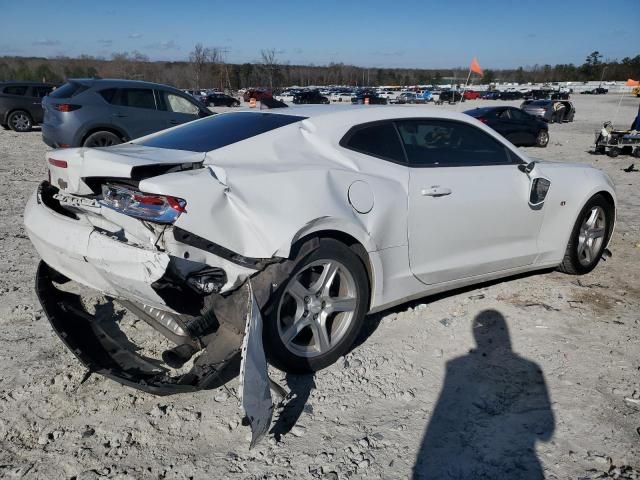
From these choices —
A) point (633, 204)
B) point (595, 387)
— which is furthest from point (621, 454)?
point (633, 204)

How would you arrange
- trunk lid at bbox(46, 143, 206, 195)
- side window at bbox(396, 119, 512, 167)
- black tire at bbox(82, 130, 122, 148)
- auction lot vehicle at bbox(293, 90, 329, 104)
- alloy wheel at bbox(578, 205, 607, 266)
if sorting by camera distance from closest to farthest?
trunk lid at bbox(46, 143, 206, 195)
side window at bbox(396, 119, 512, 167)
alloy wheel at bbox(578, 205, 607, 266)
black tire at bbox(82, 130, 122, 148)
auction lot vehicle at bbox(293, 90, 329, 104)

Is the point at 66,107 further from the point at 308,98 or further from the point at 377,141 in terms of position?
the point at 308,98

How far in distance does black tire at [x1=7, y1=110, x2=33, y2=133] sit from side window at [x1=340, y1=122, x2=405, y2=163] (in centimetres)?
1751

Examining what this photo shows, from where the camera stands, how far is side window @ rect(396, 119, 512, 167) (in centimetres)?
367

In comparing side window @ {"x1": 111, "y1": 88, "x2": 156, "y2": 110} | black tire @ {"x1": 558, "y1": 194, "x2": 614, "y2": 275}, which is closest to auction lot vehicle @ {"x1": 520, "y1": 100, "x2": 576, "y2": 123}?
side window @ {"x1": 111, "y1": 88, "x2": 156, "y2": 110}

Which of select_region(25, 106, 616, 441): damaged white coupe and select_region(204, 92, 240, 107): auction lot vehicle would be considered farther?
select_region(204, 92, 240, 107): auction lot vehicle

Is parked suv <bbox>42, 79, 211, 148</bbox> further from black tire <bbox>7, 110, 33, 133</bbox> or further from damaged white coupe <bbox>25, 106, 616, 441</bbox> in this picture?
black tire <bbox>7, 110, 33, 133</bbox>

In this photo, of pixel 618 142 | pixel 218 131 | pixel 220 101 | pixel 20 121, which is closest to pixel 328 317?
pixel 218 131

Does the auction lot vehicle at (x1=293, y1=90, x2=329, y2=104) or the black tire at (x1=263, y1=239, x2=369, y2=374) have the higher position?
the black tire at (x1=263, y1=239, x2=369, y2=374)

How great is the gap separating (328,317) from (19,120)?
58.8 feet

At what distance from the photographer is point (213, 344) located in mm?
2738

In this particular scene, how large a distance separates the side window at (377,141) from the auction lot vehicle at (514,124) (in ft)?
48.4

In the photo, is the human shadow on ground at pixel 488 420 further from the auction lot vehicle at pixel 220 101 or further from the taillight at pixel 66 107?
the auction lot vehicle at pixel 220 101

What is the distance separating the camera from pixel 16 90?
1733 cm
